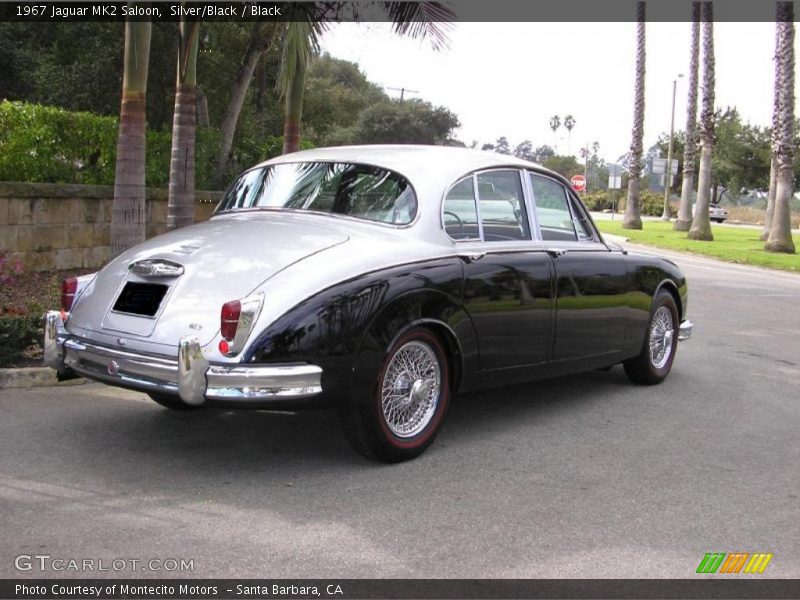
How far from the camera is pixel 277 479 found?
4.73 m

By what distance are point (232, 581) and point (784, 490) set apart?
9.95 ft

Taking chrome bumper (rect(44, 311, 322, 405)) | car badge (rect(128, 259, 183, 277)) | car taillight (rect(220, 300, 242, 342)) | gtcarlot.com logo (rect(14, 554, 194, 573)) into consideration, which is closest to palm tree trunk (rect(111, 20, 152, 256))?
car badge (rect(128, 259, 183, 277))

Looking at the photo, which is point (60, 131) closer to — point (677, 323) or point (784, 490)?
point (677, 323)

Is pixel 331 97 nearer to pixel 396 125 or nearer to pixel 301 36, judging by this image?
pixel 301 36

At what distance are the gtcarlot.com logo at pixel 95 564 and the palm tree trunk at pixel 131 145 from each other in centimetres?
651

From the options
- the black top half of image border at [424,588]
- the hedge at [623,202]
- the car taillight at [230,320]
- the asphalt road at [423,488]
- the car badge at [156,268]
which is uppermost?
the hedge at [623,202]

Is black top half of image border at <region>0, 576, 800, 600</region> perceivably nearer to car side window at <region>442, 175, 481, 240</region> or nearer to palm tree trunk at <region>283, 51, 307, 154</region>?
car side window at <region>442, 175, 481, 240</region>

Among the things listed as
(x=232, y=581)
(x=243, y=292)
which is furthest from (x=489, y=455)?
(x=232, y=581)

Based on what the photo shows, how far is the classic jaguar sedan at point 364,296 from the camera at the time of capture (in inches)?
179

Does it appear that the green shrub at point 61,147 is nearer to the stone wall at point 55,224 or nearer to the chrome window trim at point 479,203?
the stone wall at point 55,224

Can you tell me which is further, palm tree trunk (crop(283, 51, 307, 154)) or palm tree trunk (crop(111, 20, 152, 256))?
palm tree trunk (crop(283, 51, 307, 154))

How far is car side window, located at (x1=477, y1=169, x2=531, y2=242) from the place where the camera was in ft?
19.1

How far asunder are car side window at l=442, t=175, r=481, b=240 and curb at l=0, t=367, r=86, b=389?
10.2 ft

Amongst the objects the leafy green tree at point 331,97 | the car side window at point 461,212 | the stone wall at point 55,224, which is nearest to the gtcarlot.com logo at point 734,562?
the car side window at point 461,212
